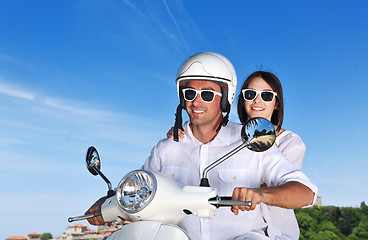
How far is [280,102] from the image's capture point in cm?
422

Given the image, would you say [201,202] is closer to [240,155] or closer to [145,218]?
[145,218]

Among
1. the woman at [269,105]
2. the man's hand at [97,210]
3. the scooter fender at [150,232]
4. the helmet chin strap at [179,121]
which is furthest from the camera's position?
the woman at [269,105]

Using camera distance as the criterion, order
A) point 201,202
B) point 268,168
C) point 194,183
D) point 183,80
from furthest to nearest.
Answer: point 183,80 → point 194,183 → point 268,168 → point 201,202

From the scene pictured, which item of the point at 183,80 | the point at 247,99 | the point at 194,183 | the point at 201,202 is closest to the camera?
the point at 201,202

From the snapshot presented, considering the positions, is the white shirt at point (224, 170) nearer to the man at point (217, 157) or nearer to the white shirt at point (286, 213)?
the man at point (217, 157)

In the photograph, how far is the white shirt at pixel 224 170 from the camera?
2.54m

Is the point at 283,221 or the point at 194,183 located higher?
the point at 194,183

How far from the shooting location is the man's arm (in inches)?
75.6

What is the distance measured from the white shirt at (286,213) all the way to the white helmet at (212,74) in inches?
28.8

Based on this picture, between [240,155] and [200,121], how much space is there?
387 mm

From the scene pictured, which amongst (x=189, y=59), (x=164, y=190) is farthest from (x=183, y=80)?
(x=164, y=190)

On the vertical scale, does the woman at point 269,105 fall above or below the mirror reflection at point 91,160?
above

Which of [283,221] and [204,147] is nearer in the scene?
[204,147]

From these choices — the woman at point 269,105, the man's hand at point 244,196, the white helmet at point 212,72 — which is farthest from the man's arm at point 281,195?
the woman at point 269,105
